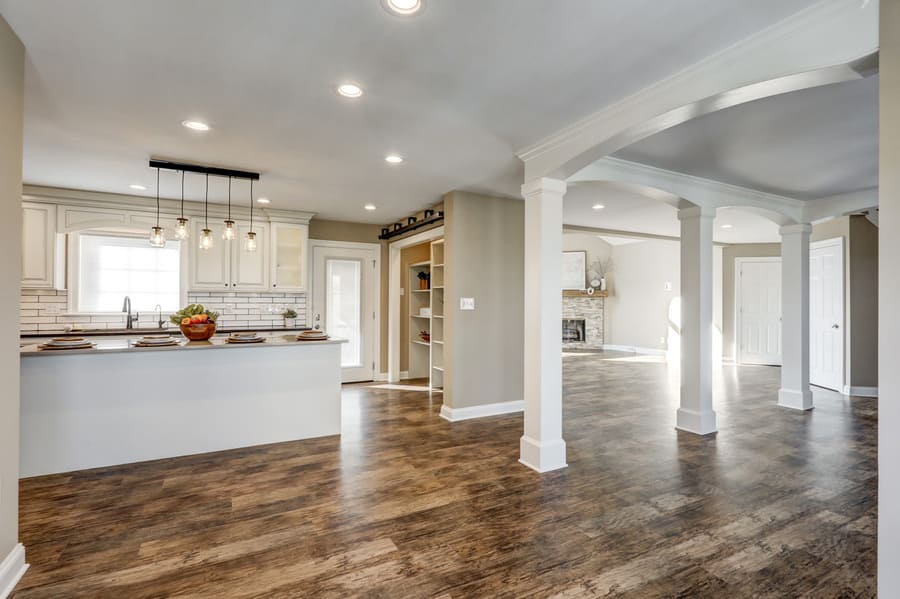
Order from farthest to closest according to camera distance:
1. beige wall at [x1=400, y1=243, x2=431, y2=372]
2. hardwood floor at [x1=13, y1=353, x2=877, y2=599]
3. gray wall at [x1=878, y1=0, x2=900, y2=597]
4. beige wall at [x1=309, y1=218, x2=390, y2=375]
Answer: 1. beige wall at [x1=400, y1=243, x2=431, y2=372]
2. beige wall at [x1=309, y1=218, x2=390, y2=375]
3. hardwood floor at [x1=13, y1=353, x2=877, y2=599]
4. gray wall at [x1=878, y1=0, x2=900, y2=597]

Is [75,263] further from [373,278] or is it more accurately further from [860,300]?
[860,300]

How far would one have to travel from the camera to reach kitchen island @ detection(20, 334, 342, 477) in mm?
3195

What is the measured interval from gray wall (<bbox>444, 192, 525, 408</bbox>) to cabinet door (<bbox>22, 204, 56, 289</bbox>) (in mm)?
4165

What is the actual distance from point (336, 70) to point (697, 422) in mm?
4297

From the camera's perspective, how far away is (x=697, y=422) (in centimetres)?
421

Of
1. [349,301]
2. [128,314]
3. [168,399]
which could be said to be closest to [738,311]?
[349,301]

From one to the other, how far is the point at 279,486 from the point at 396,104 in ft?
8.66

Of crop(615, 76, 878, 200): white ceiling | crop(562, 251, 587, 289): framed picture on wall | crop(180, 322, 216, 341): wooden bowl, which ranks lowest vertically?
crop(180, 322, 216, 341): wooden bowl

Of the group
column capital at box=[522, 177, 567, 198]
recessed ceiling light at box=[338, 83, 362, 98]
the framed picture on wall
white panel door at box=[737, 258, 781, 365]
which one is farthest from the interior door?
white panel door at box=[737, 258, 781, 365]

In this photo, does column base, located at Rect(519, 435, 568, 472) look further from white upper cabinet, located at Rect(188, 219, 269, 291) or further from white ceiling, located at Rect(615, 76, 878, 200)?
white upper cabinet, located at Rect(188, 219, 269, 291)

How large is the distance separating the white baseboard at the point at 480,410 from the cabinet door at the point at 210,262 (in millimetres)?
3191

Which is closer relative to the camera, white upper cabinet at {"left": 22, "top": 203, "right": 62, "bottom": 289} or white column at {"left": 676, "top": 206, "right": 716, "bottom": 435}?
white column at {"left": 676, "top": 206, "right": 716, "bottom": 435}

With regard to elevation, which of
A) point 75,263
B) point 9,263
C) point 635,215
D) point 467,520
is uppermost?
point 635,215

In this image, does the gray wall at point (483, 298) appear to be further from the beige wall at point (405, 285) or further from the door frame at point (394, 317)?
the beige wall at point (405, 285)
